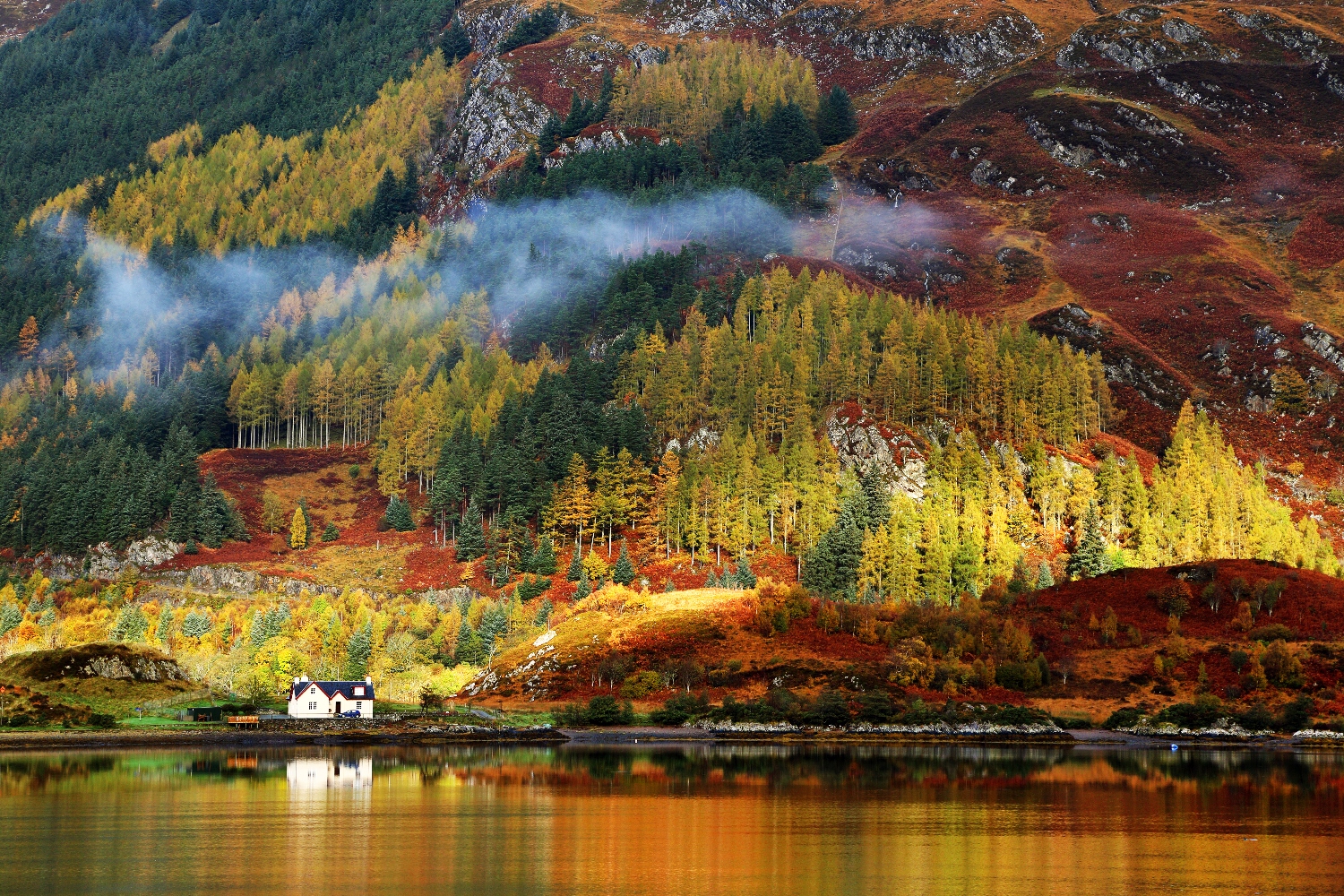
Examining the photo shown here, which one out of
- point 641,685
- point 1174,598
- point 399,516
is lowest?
point 641,685

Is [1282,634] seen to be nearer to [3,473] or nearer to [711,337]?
[711,337]

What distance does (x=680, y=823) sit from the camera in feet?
224

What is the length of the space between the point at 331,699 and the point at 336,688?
1.01 meters

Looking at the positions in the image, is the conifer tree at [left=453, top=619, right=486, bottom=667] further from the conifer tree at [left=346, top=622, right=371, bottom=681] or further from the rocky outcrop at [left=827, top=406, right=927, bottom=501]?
the rocky outcrop at [left=827, top=406, right=927, bottom=501]

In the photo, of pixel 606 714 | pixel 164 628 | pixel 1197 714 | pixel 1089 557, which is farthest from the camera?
pixel 1089 557

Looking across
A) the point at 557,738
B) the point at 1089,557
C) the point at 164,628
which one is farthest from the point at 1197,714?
A: the point at 164,628

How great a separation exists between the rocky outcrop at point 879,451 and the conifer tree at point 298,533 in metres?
65.9

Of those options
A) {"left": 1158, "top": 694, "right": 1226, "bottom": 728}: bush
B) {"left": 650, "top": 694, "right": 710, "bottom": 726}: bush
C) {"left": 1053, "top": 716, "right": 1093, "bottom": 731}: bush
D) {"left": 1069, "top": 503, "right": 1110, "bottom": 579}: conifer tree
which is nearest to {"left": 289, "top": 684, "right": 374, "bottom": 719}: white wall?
{"left": 650, "top": 694, "right": 710, "bottom": 726}: bush

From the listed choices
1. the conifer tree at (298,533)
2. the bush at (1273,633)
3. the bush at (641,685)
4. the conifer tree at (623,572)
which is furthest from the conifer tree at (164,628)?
the bush at (1273,633)

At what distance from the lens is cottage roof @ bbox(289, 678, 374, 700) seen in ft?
391

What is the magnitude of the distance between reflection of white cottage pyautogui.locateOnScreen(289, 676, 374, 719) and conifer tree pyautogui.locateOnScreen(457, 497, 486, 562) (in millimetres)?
41180

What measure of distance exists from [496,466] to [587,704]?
6056 centimetres

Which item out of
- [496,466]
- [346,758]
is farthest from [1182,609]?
[496,466]

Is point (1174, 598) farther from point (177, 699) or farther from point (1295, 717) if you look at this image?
point (177, 699)
